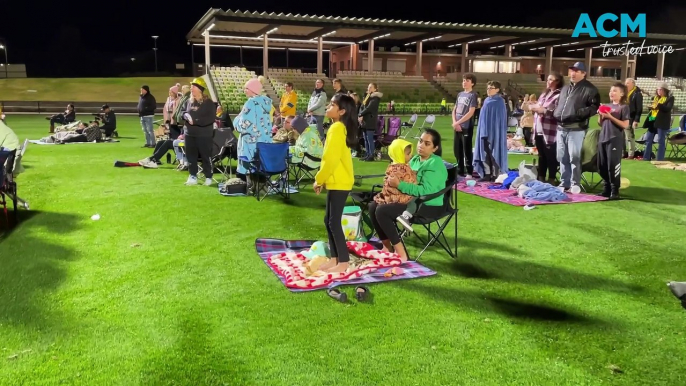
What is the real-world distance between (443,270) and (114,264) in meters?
2.92

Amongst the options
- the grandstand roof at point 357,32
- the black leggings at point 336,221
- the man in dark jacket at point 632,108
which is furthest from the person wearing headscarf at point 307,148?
the grandstand roof at point 357,32

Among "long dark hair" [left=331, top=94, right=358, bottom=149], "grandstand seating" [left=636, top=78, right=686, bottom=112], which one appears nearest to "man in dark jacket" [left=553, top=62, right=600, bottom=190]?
"long dark hair" [left=331, top=94, right=358, bottom=149]

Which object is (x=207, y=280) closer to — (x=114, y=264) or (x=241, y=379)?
(x=114, y=264)

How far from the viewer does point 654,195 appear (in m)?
8.34

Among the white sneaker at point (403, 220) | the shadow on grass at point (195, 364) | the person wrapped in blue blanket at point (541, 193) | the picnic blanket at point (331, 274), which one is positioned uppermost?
the white sneaker at point (403, 220)

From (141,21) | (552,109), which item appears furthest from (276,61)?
(552,109)

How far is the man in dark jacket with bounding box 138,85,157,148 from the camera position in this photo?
14023mm

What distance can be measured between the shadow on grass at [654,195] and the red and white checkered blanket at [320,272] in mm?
4792

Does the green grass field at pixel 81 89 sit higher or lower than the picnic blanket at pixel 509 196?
higher

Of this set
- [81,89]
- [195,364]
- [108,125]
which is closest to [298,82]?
[108,125]

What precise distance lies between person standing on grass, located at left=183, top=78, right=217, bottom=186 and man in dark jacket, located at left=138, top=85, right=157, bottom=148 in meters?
5.71

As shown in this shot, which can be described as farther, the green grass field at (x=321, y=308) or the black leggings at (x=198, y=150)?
the black leggings at (x=198, y=150)

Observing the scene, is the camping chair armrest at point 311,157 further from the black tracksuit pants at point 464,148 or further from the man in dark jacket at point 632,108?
the man in dark jacket at point 632,108

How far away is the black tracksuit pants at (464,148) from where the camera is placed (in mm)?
9625
